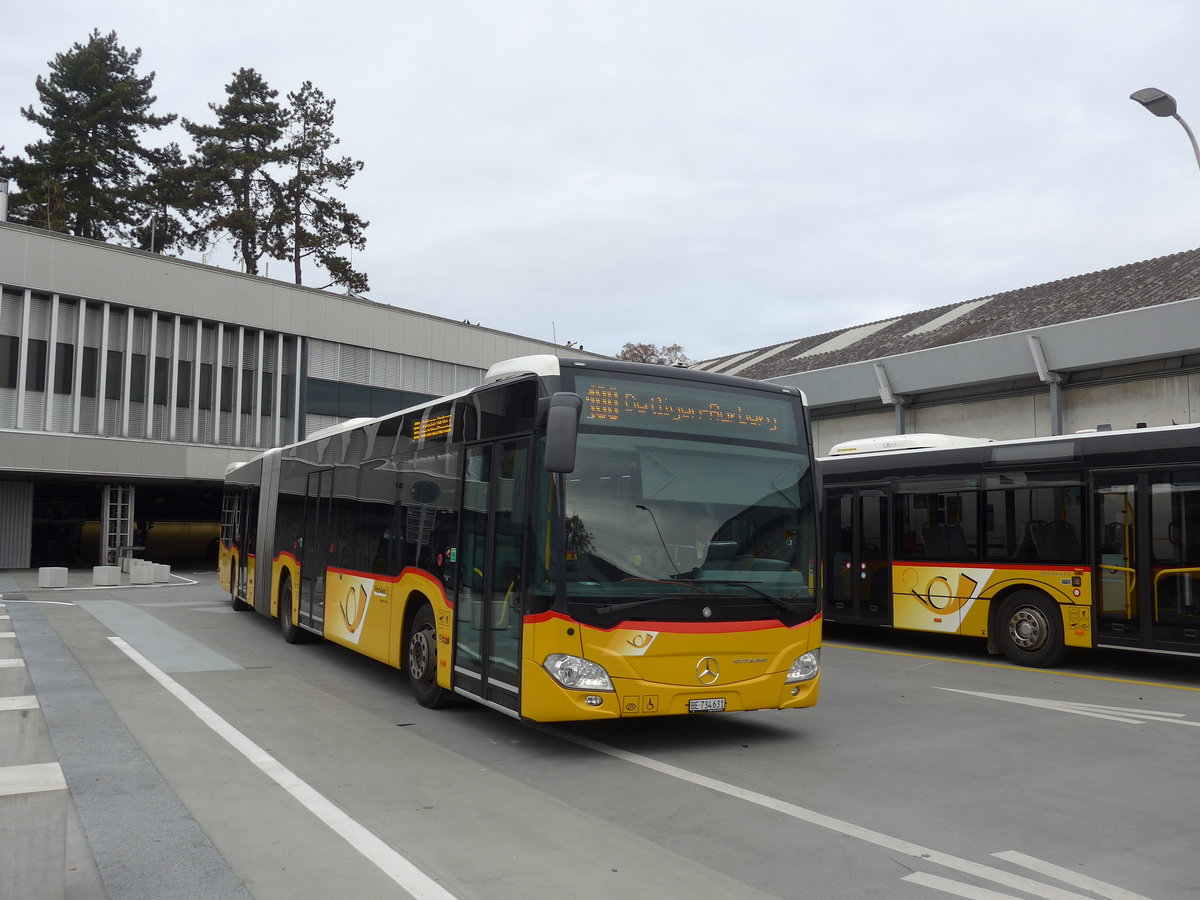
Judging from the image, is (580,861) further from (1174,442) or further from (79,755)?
(1174,442)

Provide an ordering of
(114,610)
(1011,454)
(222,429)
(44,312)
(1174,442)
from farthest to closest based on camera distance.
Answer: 1. (222,429)
2. (44,312)
3. (114,610)
4. (1011,454)
5. (1174,442)

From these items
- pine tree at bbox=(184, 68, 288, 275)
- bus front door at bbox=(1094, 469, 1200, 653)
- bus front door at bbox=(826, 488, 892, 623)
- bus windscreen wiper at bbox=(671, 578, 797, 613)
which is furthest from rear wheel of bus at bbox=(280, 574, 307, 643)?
pine tree at bbox=(184, 68, 288, 275)

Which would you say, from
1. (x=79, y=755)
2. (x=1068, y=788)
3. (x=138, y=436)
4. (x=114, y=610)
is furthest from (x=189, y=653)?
(x=138, y=436)

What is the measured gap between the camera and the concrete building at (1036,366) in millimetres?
20250

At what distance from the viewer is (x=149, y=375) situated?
111 ft

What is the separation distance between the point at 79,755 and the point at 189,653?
6397 mm

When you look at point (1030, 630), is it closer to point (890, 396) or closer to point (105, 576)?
point (890, 396)

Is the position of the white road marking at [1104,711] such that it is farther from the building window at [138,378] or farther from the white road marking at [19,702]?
the building window at [138,378]

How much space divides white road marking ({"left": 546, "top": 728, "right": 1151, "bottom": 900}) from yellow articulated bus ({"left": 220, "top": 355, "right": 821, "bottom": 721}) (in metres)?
0.51

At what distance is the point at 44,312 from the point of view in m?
31.6

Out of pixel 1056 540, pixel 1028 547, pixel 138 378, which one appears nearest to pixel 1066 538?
pixel 1056 540

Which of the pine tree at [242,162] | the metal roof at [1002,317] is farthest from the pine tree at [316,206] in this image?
the metal roof at [1002,317]

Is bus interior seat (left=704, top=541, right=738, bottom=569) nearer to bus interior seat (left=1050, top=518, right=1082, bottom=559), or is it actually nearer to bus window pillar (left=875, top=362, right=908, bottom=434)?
bus interior seat (left=1050, top=518, right=1082, bottom=559)

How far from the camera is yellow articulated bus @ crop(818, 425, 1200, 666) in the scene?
11555mm
